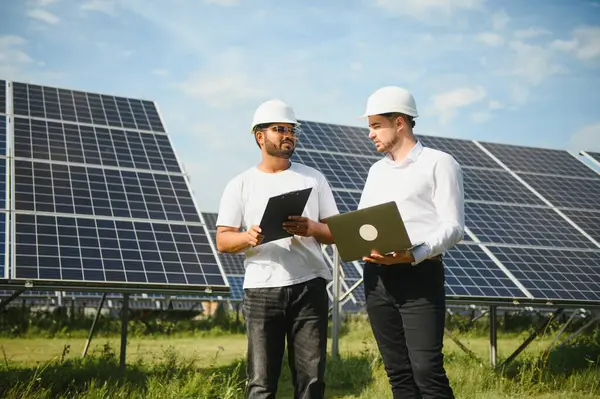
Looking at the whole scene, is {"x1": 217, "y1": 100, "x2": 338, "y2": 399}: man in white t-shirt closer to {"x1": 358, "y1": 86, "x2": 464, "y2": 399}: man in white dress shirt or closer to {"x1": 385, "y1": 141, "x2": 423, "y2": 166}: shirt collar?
{"x1": 358, "y1": 86, "x2": 464, "y2": 399}: man in white dress shirt

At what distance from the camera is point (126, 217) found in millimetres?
8078

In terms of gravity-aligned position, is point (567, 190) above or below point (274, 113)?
above

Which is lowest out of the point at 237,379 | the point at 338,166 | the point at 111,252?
the point at 237,379

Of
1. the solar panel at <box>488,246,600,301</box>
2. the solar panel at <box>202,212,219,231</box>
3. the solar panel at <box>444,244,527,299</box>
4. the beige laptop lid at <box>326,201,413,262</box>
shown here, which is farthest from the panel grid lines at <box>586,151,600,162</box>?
the beige laptop lid at <box>326,201,413,262</box>

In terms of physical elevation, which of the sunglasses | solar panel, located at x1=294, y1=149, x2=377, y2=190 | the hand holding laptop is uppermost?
solar panel, located at x1=294, y1=149, x2=377, y2=190

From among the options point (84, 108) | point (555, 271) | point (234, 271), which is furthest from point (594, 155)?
point (84, 108)

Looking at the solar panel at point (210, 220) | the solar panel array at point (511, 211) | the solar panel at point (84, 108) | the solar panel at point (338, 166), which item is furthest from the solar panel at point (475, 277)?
the solar panel at point (210, 220)

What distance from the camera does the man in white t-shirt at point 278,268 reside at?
13.5 ft

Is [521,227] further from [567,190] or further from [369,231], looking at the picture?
[369,231]

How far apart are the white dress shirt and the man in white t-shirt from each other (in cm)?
46

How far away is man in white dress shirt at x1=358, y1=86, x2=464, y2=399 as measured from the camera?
391 centimetres

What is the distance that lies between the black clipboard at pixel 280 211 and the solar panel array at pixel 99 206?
10.7ft

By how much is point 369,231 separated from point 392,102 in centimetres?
78

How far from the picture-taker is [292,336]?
4.19 meters
